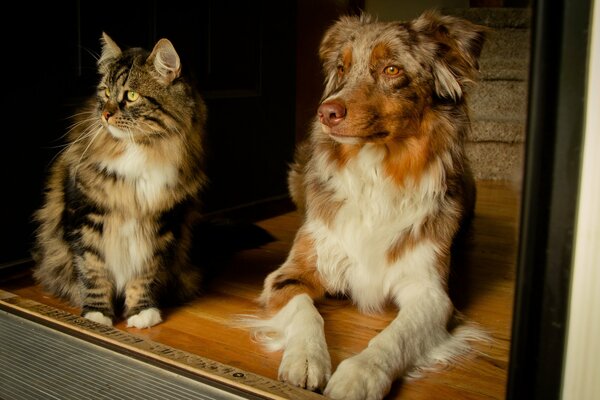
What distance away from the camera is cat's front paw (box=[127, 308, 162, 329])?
2.05 metres

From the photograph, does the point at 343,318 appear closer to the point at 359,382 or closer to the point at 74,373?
the point at 359,382

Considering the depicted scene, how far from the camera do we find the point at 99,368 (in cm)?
171

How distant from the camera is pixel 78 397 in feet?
5.39

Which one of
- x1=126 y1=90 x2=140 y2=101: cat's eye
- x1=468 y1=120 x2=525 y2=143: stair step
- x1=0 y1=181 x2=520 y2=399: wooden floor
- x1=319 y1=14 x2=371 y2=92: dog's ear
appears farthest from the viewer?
x1=468 y1=120 x2=525 y2=143: stair step

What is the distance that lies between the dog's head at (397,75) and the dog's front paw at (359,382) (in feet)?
2.37

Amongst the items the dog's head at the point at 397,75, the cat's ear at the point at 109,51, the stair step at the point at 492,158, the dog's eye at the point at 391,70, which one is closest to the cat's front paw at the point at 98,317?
the cat's ear at the point at 109,51

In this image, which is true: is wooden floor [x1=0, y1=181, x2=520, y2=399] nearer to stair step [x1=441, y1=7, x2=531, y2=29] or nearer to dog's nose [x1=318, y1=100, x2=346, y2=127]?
dog's nose [x1=318, y1=100, x2=346, y2=127]

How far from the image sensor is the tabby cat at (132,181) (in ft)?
6.57

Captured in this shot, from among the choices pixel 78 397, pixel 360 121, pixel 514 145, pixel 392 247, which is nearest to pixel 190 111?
pixel 360 121

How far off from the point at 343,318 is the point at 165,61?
111 centimetres

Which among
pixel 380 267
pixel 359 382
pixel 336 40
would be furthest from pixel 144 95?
pixel 359 382

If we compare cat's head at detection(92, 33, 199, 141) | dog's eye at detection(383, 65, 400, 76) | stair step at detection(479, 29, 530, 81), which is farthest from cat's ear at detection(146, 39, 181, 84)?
stair step at detection(479, 29, 530, 81)

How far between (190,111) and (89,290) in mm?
718

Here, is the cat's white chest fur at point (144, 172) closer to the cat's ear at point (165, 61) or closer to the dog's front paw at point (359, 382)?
the cat's ear at point (165, 61)
